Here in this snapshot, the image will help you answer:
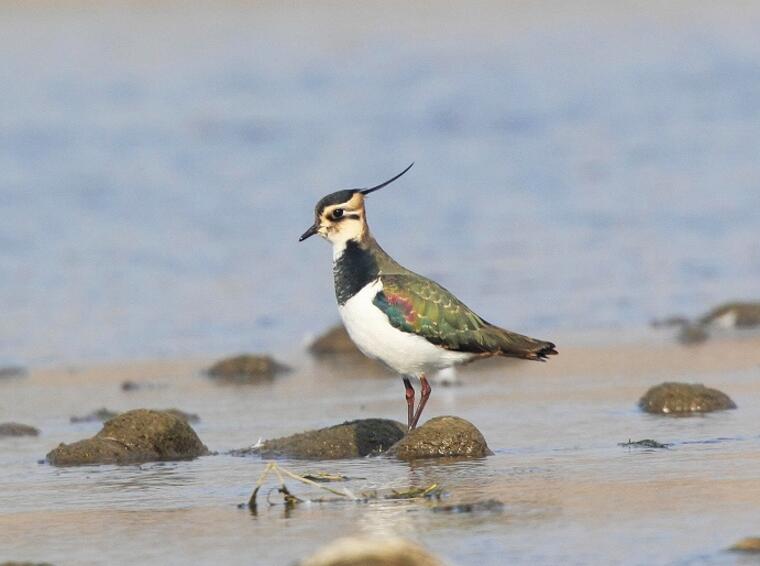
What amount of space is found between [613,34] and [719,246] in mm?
17324

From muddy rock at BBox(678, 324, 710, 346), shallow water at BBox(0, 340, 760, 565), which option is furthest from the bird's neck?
muddy rock at BBox(678, 324, 710, 346)

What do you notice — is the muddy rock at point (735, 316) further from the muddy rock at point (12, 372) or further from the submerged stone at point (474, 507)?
the submerged stone at point (474, 507)

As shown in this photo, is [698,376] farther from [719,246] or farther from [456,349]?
[719,246]

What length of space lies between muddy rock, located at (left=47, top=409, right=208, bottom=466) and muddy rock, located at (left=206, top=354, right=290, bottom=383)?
2.77m

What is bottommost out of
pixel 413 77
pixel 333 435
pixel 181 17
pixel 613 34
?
pixel 333 435

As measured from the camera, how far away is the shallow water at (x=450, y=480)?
6.20 metres

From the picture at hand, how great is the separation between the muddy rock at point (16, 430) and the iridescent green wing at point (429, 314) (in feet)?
8.48

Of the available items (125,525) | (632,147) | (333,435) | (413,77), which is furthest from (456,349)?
(413,77)

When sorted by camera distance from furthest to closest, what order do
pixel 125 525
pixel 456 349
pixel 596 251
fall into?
pixel 596 251 → pixel 456 349 → pixel 125 525

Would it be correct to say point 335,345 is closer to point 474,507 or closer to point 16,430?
point 16,430

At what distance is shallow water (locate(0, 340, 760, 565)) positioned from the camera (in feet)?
20.4

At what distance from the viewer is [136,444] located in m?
8.65

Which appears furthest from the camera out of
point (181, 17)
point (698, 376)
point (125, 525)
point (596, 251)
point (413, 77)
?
point (181, 17)

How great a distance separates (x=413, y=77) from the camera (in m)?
26.6
